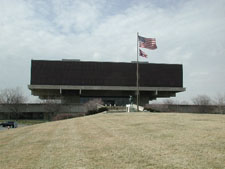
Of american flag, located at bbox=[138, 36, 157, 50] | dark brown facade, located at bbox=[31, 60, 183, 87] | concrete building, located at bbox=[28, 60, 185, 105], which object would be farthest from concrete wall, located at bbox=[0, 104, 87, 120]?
american flag, located at bbox=[138, 36, 157, 50]

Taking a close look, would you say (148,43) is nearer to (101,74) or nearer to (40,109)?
(101,74)

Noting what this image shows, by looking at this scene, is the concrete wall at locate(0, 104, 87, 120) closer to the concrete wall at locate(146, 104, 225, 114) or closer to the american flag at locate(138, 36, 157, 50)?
the concrete wall at locate(146, 104, 225, 114)

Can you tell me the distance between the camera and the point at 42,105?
58375mm

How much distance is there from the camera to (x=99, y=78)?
2500 inches

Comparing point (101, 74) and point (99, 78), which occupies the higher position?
point (101, 74)

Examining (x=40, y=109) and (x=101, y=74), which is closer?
(x=40, y=109)

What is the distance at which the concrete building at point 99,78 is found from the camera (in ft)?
204

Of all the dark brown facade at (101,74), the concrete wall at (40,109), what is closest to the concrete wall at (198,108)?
the dark brown facade at (101,74)

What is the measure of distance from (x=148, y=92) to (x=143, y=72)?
655 cm

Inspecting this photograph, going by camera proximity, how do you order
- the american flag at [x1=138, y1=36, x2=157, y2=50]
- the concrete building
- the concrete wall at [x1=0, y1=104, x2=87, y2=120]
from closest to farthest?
the american flag at [x1=138, y1=36, x2=157, y2=50], the concrete wall at [x1=0, y1=104, x2=87, y2=120], the concrete building

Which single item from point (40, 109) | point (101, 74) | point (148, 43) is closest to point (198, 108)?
point (101, 74)

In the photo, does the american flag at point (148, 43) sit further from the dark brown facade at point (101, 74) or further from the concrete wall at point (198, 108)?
the dark brown facade at point (101, 74)

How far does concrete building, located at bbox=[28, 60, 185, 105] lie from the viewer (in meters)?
62.2

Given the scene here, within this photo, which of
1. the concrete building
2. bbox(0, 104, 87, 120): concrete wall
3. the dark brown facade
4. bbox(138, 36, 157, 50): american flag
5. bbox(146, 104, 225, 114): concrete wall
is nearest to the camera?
bbox(138, 36, 157, 50): american flag
